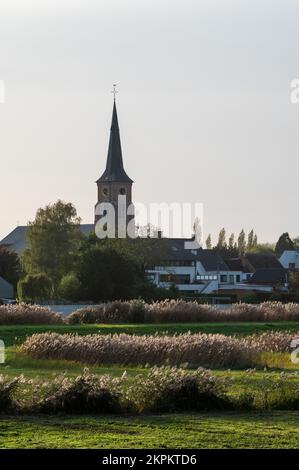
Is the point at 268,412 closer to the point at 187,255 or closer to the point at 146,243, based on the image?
the point at 146,243

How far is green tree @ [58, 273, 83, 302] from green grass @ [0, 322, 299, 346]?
73.4ft

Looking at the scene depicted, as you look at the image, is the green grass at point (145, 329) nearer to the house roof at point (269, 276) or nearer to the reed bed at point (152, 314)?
the reed bed at point (152, 314)

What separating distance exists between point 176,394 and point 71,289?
165 ft

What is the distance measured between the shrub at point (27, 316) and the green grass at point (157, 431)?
1118 inches

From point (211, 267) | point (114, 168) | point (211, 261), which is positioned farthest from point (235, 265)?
point (114, 168)

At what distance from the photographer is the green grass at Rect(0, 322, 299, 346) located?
40.3 m

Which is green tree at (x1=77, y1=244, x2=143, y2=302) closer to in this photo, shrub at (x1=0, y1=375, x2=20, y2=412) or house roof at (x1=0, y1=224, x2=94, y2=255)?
shrub at (x1=0, y1=375, x2=20, y2=412)

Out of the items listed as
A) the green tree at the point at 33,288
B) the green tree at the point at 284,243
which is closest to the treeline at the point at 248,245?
the green tree at the point at 284,243

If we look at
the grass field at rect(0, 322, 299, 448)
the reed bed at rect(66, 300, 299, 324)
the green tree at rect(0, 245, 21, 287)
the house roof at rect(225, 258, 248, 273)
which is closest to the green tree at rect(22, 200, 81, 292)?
the green tree at rect(0, 245, 21, 287)

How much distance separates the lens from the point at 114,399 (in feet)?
59.6

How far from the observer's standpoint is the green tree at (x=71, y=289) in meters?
68.3

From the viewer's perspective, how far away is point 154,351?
28.7 metres
